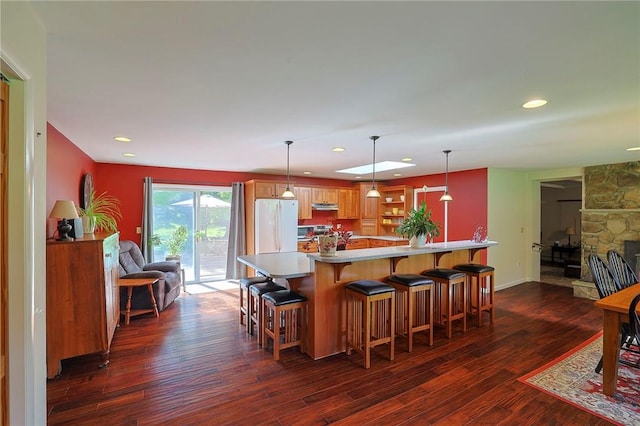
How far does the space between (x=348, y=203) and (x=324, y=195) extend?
2.43ft

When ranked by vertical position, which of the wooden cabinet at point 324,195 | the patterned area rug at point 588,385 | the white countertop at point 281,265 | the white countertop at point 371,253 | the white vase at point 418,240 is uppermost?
the wooden cabinet at point 324,195

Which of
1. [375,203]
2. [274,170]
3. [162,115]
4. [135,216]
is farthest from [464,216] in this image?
[135,216]

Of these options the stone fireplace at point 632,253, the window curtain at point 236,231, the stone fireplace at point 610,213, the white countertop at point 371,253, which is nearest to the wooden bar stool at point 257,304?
the white countertop at point 371,253

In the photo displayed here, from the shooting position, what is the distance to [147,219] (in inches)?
221

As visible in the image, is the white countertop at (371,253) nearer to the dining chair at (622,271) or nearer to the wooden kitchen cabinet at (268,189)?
the dining chair at (622,271)

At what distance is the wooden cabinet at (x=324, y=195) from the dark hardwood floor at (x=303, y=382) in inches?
148

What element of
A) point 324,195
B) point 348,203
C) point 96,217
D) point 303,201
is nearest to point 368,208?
point 348,203

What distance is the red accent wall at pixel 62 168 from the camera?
122 inches

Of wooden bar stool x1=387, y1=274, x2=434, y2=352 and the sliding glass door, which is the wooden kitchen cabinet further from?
wooden bar stool x1=387, y1=274, x2=434, y2=352

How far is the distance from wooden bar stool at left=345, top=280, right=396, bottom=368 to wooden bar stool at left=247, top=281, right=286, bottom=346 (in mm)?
860

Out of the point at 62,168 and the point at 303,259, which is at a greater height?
the point at 62,168

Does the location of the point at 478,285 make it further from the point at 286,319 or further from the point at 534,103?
the point at 286,319

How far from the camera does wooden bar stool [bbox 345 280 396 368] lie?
298cm

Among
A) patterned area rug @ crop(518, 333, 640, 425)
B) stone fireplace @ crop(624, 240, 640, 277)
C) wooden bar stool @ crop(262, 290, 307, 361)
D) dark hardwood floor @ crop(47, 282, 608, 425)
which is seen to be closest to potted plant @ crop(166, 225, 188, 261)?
dark hardwood floor @ crop(47, 282, 608, 425)
